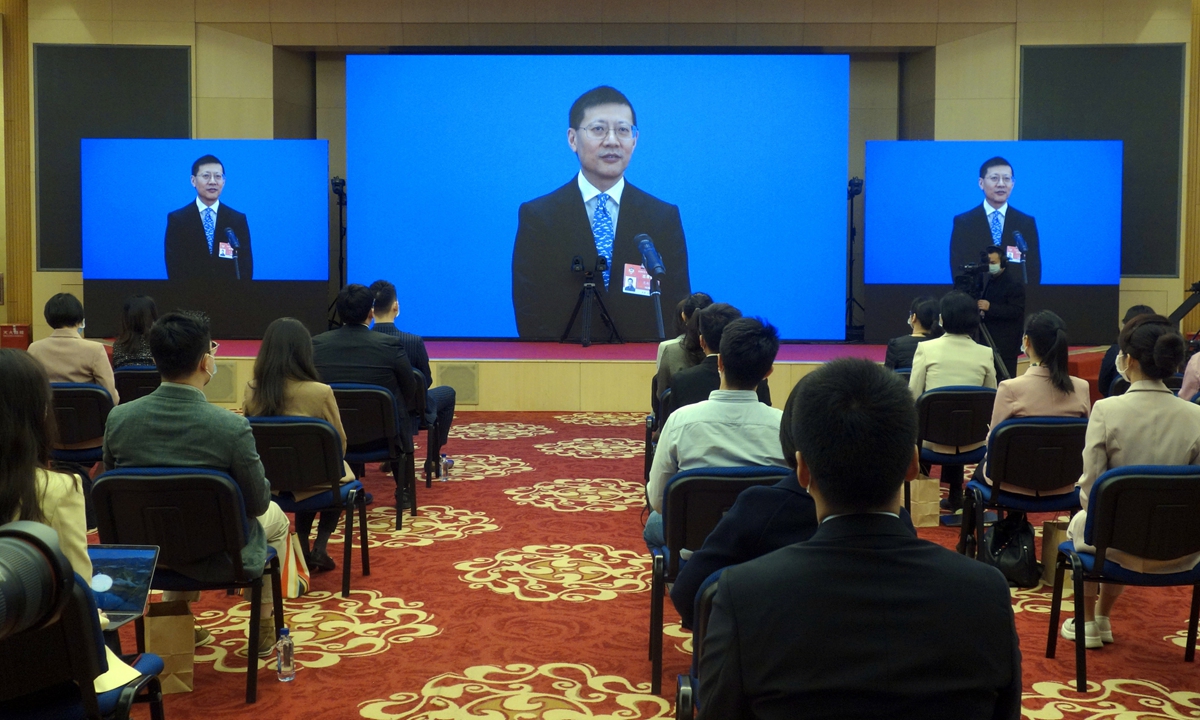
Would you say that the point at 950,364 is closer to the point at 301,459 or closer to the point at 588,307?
the point at 301,459

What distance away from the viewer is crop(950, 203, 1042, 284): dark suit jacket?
10.8 metres

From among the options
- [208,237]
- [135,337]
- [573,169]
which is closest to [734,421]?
[135,337]

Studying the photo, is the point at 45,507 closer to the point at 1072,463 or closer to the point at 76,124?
the point at 1072,463

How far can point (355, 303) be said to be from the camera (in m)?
5.18

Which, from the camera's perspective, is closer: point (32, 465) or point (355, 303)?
point (32, 465)

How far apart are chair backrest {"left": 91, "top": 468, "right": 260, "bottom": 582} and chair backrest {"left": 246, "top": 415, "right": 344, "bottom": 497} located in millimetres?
885

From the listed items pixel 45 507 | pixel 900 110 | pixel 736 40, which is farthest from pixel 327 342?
pixel 900 110

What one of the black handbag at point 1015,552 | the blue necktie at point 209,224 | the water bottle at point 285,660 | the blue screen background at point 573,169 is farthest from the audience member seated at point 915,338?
the blue necktie at point 209,224

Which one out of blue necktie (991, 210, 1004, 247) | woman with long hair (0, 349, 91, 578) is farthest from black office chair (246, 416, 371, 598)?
blue necktie (991, 210, 1004, 247)

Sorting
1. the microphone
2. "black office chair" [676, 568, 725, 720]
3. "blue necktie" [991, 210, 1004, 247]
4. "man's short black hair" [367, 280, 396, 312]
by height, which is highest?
"blue necktie" [991, 210, 1004, 247]

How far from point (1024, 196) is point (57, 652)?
10773mm

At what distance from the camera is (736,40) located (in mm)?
11711

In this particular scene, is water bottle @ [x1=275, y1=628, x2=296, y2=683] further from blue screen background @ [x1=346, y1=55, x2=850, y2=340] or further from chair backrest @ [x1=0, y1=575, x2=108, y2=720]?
blue screen background @ [x1=346, y1=55, x2=850, y2=340]

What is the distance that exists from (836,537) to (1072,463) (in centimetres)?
305
